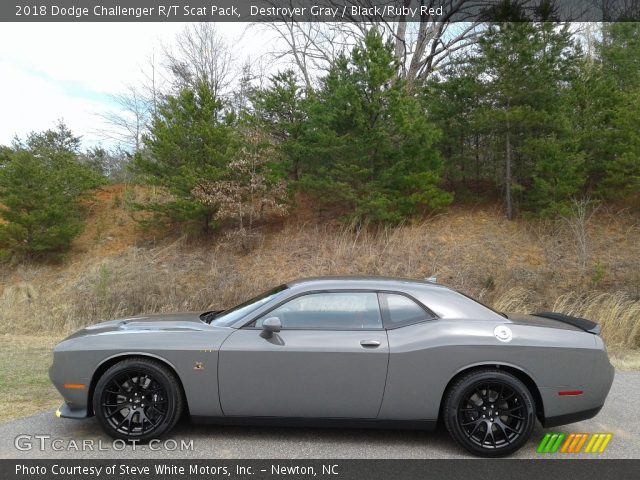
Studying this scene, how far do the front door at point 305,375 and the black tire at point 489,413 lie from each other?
0.63 metres

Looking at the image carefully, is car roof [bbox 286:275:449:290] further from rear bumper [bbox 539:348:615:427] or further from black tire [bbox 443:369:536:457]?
rear bumper [bbox 539:348:615:427]

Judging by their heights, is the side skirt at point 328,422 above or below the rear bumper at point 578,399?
below

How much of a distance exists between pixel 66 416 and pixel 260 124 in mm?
12774

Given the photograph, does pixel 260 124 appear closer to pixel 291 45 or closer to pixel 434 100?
pixel 434 100

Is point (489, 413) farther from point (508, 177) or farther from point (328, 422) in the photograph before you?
point (508, 177)

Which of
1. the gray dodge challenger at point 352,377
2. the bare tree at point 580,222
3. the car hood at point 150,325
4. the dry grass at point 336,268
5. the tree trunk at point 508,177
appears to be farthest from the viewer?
the tree trunk at point 508,177

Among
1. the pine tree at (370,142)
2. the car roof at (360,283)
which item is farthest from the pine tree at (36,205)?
the car roof at (360,283)

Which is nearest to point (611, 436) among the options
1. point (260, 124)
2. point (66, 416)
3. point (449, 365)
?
point (449, 365)

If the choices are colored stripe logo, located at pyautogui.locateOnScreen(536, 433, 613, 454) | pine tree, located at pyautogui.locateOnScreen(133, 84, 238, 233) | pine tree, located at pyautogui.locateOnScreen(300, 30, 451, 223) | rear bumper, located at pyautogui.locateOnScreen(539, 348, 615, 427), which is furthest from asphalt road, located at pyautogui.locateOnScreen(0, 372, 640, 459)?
pine tree, located at pyautogui.locateOnScreen(133, 84, 238, 233)

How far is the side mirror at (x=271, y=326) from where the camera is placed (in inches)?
153

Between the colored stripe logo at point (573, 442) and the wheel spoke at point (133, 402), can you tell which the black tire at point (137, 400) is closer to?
the wheel spoke at point (133, 402)

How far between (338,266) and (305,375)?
9.75 meters

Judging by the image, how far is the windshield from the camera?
4.25 m

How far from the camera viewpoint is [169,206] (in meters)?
15.2
